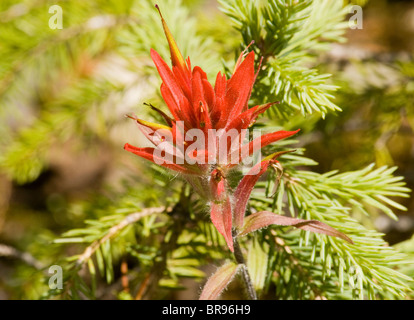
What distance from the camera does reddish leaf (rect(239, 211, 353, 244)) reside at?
19.7 inches

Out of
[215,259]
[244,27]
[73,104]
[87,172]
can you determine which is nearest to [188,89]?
[244,27]

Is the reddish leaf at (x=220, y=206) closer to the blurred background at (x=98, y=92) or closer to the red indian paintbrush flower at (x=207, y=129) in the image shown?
the red indian paintbrush flower at (x=207, y=129)

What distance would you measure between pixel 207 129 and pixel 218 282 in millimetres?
220

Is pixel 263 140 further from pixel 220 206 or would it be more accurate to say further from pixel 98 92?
pixel 98 92

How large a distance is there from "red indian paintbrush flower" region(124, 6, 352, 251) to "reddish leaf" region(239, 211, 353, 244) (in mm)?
51

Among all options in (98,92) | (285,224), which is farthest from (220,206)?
(98,92)

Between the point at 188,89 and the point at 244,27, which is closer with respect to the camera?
the point at 188,89

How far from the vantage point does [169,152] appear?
0.47 metres

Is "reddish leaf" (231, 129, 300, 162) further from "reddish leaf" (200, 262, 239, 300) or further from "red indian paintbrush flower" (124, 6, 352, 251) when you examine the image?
"reddish leaf" (200, 262, 239, 300)

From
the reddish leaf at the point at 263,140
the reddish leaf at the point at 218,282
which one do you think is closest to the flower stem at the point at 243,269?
the reddish leaf at the point at 218,282

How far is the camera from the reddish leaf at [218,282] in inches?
20.4
